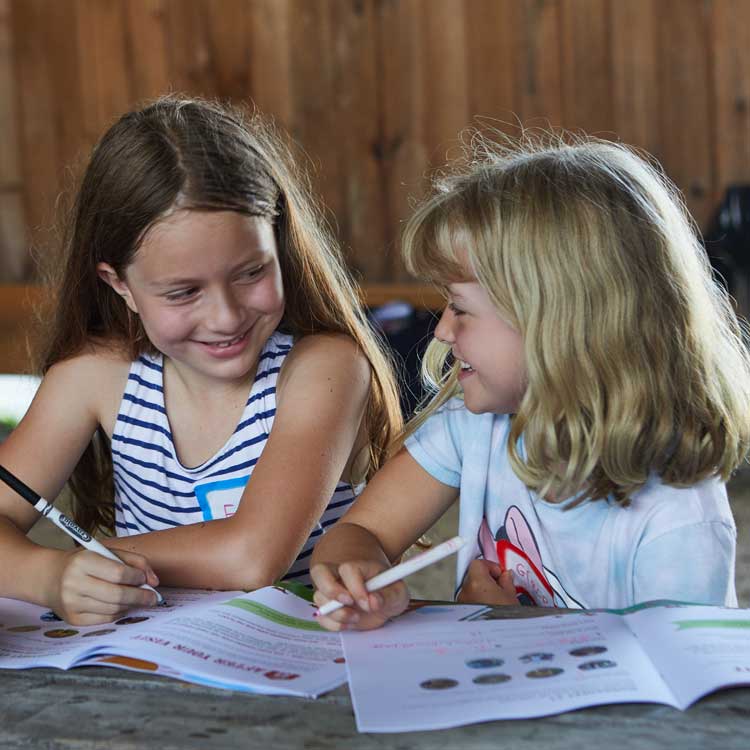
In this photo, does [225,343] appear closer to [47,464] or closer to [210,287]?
[210,287]

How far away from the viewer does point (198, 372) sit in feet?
4.77

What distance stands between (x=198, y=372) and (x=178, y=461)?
0.37ft

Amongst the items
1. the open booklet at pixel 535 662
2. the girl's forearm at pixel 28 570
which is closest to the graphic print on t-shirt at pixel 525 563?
the open booklet at pixel 535 662

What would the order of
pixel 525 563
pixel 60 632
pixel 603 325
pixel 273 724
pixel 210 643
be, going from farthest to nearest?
pixel 525 563 → pixel 603 325 → pixel 60 632 → pixel 210 643 → pixel 273 724

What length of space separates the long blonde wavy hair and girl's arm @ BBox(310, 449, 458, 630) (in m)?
0.17

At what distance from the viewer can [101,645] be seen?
870 mm

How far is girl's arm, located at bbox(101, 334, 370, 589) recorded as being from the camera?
1176mm

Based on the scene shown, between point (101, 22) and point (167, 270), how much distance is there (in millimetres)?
3421

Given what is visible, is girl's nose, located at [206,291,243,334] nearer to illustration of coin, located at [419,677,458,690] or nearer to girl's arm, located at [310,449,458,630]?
girl's arm, located at [310,449,458,630]

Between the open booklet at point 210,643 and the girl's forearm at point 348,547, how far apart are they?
74mm

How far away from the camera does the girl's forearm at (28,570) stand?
1102mm

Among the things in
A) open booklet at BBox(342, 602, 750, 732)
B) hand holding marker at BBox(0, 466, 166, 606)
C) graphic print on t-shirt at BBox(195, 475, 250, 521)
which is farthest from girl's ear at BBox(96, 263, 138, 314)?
open booklet at BBox(342, 602, 750, 732)

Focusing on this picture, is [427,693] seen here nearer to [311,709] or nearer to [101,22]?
[311,709]

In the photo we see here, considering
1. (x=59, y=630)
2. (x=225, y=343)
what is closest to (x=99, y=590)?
(x=59, y=630)
